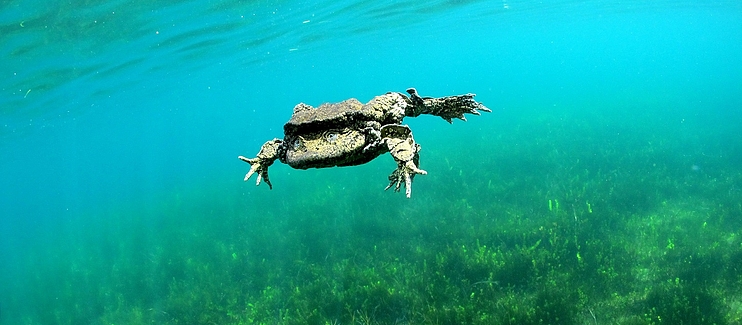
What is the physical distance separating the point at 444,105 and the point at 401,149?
150 centimetres

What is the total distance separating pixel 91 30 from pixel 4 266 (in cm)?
2251

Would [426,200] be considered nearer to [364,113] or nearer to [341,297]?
[341,297]

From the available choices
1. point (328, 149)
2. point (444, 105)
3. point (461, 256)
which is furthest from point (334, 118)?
point (461, 256)

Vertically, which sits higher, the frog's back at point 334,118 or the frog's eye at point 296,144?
the frog's back at point 334,118

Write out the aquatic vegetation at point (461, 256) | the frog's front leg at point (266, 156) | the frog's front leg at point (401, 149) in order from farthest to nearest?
the aquatic vegetation at point (461, 256), the frog's front leg at point (266, 156), the frog's front leg at point (401, 149)

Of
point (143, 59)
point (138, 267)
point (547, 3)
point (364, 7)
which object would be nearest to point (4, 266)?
point (143, 59)

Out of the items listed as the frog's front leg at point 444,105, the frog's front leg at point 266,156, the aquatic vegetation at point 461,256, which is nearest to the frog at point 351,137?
Result: the frog's front leg at point 266,156

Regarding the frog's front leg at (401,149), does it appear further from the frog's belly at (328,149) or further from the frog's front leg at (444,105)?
the frog's front leg at (444,105)

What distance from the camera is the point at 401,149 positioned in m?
3.28

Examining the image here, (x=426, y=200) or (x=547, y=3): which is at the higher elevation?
(x=547, y=3)

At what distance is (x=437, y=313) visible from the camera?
9.62m

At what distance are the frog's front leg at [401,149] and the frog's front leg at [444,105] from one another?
2.87 ft

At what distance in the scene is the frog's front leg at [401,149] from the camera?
3.15m

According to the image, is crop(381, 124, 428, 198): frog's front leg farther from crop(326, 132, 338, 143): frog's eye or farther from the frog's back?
crop(326, 132, 338, 143): frog's eye
